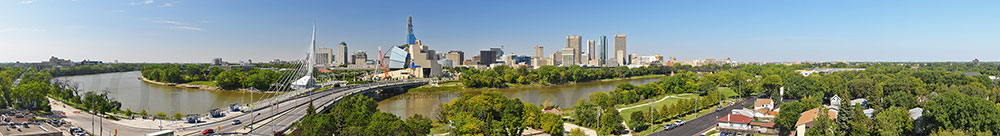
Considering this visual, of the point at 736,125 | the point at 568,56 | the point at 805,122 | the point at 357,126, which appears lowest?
the point at 736,125

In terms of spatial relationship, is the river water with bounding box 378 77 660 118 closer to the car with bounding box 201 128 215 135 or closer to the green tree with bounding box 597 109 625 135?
the car with bounding box 201 128 215 135

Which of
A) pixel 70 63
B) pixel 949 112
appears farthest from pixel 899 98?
pixel 70 63

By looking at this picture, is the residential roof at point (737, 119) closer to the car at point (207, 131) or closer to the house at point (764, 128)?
the house at point (764, 128)

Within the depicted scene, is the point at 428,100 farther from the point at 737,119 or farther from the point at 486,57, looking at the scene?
the point at 486,57

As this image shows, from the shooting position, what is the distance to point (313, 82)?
1139 inches

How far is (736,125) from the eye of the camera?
13125 millimetres

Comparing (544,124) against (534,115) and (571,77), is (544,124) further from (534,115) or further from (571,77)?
(571,77)

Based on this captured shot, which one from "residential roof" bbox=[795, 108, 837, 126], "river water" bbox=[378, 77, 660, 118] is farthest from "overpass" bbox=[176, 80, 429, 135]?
"residential roof" bbox=[795, 108, 837, 126]

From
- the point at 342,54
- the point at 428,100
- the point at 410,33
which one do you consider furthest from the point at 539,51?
the point at 428,100

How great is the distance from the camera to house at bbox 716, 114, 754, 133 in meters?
13.0

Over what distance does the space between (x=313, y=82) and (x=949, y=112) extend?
27.4 m

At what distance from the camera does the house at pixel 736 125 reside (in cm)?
1298

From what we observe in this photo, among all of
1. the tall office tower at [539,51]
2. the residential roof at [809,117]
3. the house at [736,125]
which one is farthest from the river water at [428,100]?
the tall office tower at [539,51]

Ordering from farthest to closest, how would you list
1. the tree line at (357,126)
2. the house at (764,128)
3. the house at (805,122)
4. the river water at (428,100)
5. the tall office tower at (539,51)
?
1. the tall office tower at (539,51)
2. the river water at (428,100)
3. the house at (764,128)
4. the house at (805,122)
5. the tree line at (357,126)
